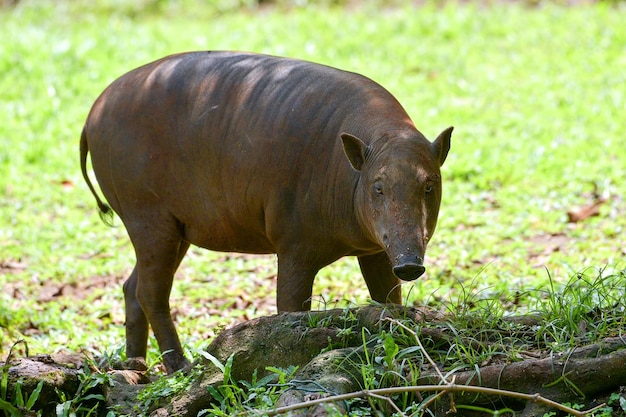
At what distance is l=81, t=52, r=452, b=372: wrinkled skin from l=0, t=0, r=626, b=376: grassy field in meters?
0.41

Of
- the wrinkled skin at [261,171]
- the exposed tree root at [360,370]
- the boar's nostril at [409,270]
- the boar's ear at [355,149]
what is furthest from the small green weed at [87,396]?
the boar's ear at [355,149]

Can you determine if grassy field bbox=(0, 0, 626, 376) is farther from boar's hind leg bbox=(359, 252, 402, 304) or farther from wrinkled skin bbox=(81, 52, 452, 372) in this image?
wrinkled skin bbox=(81, 52, 452, 372)

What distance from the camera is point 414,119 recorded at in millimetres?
11273

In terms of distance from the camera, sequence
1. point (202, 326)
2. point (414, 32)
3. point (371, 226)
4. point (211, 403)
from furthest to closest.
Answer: point (414, 32)
point (202, 326)
point (371, 226)
point (211, 403)

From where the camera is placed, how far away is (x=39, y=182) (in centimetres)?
1056

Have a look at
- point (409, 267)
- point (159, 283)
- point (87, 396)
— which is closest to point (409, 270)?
point (409, 267)

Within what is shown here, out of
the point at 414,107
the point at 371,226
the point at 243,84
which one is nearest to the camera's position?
the point at 371,226

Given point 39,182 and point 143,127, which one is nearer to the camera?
point 143,127

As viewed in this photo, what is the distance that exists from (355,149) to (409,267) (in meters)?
0.80

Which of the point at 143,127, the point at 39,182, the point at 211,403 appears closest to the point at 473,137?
the point at 39,182

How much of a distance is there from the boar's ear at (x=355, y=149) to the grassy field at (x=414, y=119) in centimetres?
76

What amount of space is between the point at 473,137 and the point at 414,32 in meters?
3.70

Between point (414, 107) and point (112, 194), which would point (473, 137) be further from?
point (112, 194)

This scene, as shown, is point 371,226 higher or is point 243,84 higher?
point 243,84
